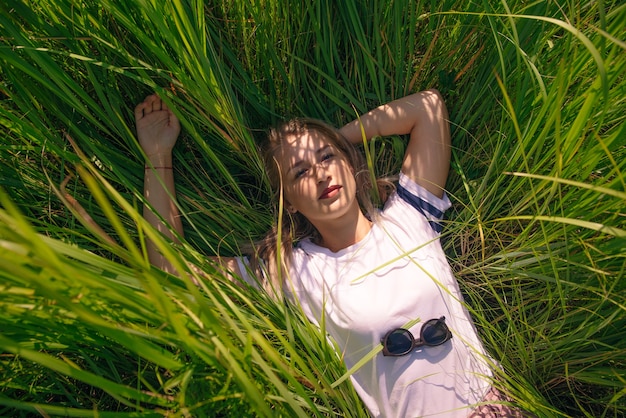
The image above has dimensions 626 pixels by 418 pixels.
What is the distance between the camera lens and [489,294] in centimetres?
171

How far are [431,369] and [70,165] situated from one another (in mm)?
1484

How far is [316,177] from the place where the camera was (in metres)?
1.53

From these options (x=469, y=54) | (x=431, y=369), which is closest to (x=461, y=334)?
(x=431, y=369)

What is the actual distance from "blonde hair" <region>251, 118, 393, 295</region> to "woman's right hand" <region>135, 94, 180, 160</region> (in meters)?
0.36

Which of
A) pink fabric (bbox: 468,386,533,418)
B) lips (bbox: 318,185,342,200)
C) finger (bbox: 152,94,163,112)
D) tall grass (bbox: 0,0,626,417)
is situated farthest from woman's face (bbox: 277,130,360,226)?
pink fabric (bbox: 468,386,533,418)

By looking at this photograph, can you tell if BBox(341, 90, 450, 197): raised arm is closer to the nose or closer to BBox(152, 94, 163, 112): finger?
the nose

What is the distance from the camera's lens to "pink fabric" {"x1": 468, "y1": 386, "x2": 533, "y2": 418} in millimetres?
1477

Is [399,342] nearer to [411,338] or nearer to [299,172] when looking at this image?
[411,338]

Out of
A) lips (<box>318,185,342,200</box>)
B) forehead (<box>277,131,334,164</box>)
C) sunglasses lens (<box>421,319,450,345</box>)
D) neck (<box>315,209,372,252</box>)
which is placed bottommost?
sunglasses lens (<box>421,319,450,345</box>)

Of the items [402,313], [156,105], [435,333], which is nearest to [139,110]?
[156,105]

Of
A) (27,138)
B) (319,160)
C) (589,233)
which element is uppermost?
(27,138)

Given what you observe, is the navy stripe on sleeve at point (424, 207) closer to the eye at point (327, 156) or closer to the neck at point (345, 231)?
the neck at point (345, 231)

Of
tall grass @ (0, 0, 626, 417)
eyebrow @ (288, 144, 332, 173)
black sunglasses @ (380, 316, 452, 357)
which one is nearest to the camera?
tall grass @ (0, 0, 626, 417)

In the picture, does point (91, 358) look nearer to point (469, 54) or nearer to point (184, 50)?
point (184, 50)
